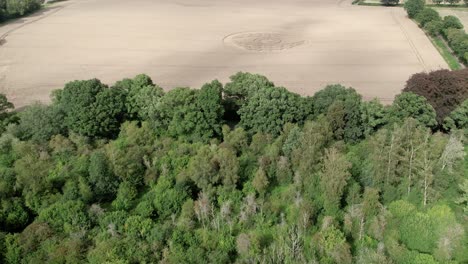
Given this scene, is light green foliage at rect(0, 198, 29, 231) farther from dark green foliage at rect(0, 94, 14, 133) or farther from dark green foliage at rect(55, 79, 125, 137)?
dark green foliage at rect(0, 94, 14, 133)

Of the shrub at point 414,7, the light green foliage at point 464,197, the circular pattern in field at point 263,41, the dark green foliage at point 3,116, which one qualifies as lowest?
the light green foliage at point 464,197

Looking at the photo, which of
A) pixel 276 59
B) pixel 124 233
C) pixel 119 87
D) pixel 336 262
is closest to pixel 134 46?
pixel 276 59

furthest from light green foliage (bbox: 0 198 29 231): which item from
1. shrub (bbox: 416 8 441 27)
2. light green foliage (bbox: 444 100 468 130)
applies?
shrub (bbox: 416 8 441 27)

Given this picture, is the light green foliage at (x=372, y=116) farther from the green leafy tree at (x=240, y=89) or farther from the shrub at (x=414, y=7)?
the shrub at (x=414, y=7)

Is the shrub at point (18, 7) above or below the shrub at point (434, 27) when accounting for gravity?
above

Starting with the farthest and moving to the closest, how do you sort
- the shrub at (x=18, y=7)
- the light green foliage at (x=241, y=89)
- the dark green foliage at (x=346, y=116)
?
the shrub at (x=18, y=7), the light green foliage at (x=241, y=89), the dark green foliage at (x=346, y=116)

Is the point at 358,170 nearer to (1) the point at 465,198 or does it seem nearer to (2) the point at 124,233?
(1) the point at 465,198

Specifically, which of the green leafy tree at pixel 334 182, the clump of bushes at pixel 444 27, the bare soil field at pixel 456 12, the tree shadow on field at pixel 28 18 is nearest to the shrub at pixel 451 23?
the clump of bushes at pixel 444 27
